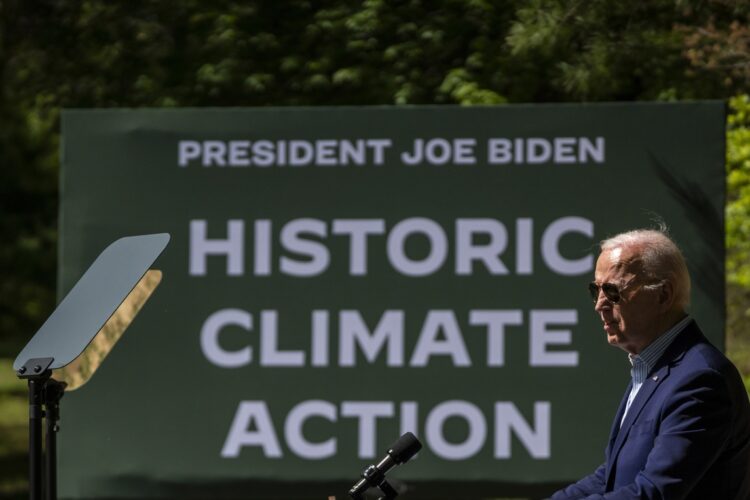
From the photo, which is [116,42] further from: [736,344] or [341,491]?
[736,344]

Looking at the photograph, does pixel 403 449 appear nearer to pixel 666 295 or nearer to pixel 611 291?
pixel 611 291

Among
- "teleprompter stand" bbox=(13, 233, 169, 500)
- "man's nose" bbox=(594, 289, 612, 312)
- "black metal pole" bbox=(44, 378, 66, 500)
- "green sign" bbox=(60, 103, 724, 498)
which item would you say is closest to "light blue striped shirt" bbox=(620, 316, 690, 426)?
"man's nose" bbox=(594, 289, 612, 312)

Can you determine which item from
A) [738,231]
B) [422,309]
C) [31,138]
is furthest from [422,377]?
[31,138]

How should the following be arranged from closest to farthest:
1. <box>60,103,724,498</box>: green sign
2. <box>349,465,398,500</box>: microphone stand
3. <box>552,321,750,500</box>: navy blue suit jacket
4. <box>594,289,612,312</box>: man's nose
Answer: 1. <box>552,321,750,500</box>: navy blue suit jacket
2. <box>349,465,398,500</box>: microphone stand
3. <box>594,289,612,312</box>: man's nose
4. <box>60,103,724,498</box>: green sign

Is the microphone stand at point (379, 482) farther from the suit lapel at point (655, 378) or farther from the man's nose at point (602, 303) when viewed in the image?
the man's nose at point (602, 303)

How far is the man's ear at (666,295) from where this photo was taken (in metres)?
3.70

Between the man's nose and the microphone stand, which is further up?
the man's nose

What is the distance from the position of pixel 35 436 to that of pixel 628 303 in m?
1.79

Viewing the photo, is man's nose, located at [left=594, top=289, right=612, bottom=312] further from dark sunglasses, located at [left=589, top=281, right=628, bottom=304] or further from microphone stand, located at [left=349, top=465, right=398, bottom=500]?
microphone stand, located at [left=349, top=465, right=398, bottom=500]

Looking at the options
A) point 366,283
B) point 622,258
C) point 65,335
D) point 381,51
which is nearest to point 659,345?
point 622,258

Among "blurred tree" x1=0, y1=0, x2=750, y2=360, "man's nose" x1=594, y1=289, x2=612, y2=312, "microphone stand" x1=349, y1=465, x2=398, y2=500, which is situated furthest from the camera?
"blurred tree" x1=0, y1=0, x2=750, y2=360

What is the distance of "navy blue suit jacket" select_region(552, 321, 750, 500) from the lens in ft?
11.3

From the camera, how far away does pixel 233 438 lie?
23.0 ft

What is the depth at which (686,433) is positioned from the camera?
3.46m
